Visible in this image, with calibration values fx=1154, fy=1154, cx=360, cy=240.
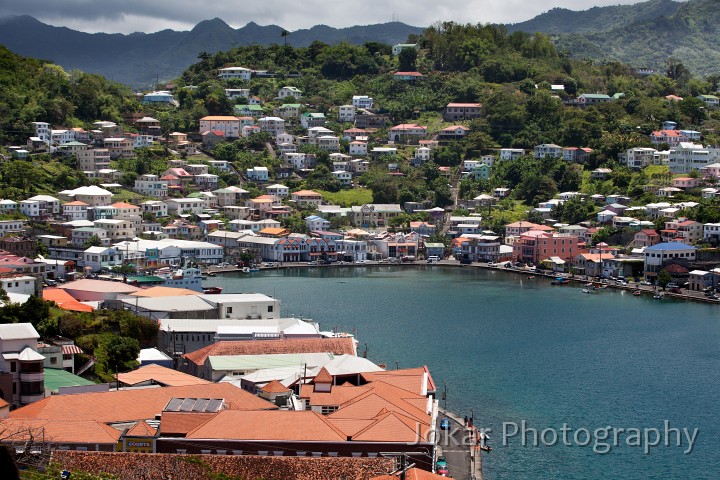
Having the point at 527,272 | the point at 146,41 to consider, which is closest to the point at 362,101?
the point at 527,272

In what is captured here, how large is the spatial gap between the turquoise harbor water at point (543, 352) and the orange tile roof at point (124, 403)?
3662 mm

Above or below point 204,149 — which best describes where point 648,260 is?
below

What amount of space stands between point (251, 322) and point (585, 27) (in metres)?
118

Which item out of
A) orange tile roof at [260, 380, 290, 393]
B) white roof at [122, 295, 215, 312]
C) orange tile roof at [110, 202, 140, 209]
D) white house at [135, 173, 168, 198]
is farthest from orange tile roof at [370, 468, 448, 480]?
white house at [135, 173, 168, 198]

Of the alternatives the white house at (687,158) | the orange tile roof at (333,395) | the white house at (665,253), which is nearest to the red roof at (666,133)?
the white house at (687,158)

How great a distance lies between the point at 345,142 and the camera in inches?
1967

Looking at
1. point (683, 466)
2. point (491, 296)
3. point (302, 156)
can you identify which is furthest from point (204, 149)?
point (683, 466)

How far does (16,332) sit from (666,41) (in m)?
101

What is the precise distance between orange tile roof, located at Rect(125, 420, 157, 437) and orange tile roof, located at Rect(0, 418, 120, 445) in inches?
7.1

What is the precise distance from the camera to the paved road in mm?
15555

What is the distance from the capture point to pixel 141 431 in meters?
14.1

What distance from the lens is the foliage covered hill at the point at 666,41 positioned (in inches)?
4021

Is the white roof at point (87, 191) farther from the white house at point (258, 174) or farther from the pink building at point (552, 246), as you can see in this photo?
the pink building at point (552, 246)

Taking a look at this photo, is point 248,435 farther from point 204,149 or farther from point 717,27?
point 717,27
